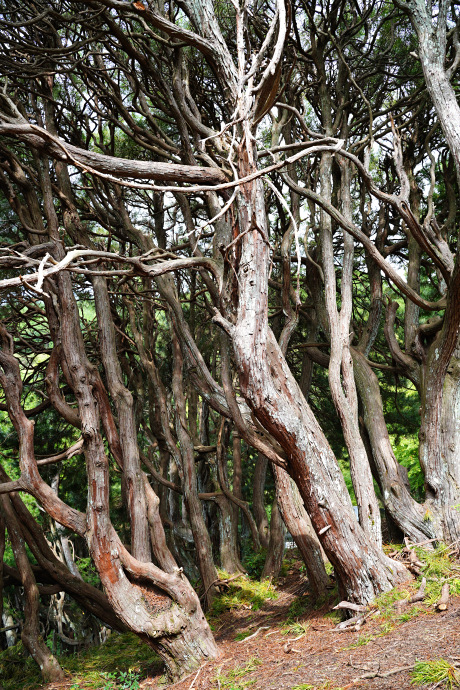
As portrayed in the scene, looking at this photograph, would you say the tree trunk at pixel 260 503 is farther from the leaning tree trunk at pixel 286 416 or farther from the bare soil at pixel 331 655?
the leaning tree trunk at pixel 286 416

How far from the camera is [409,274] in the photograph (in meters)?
7.78

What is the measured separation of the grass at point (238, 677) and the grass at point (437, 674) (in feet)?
4.61

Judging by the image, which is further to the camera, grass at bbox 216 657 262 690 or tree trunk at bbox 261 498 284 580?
tree trunk at bbox 261 498 284 580

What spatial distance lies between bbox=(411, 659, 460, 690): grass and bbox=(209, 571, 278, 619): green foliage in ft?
14.0

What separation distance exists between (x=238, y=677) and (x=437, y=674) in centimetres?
185

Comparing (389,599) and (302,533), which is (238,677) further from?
(302,533)

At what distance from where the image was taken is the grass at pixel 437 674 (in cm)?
301

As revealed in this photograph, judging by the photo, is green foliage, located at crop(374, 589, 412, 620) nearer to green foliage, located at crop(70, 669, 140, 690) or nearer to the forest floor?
the forest floor

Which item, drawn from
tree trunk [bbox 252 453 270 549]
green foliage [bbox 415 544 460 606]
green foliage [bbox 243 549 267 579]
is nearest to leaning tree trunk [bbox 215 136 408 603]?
green foliage [bbox 415 544 460 606]

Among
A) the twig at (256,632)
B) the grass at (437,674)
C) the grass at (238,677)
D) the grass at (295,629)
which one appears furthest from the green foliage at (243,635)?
the grass at (437,674)

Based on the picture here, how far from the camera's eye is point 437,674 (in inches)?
121

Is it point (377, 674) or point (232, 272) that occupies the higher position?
point (232, 272)

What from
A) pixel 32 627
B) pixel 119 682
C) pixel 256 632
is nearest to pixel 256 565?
pixel 256 632

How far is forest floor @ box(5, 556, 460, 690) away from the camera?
3412 mm
